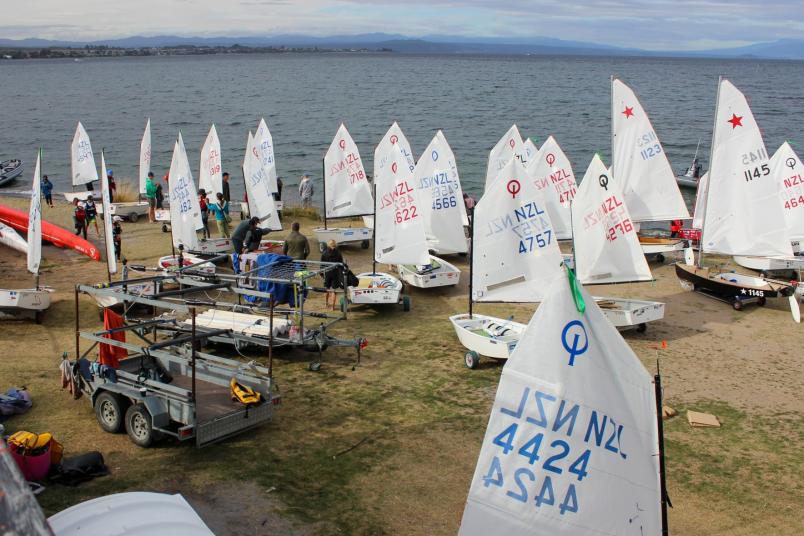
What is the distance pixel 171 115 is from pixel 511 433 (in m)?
80.8

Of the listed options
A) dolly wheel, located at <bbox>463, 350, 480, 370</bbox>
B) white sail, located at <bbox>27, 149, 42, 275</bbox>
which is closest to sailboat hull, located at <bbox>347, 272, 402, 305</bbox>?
dolly wheel, located at <bbox>463, 350, 480, 370</bbox>

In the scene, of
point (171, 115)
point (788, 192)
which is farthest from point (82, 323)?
point (171, 115)

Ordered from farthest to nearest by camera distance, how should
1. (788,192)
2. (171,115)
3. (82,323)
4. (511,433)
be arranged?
(171,115) < (788,192) < (82,323) < (511,433)

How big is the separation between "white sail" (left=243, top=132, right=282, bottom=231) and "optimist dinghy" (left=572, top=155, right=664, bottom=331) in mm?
9625

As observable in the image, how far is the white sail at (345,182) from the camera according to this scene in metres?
25.5

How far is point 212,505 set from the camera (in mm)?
9578

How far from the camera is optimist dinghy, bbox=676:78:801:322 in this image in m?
19.7

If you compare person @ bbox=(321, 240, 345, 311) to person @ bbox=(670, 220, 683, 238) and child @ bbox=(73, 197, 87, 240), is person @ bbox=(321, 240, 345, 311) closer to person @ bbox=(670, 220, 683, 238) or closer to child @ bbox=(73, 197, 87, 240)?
child @ bbox=(73, 197, 87, 240)

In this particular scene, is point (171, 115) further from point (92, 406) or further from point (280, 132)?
point (92, 406)

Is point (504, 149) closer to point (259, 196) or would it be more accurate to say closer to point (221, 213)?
point (259, 196)

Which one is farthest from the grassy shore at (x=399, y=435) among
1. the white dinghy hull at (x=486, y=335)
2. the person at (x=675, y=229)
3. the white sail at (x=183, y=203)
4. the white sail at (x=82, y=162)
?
the white sail at (x=82, y=162)

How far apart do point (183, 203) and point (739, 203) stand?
14.2 m

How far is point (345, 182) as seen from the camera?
25.7m

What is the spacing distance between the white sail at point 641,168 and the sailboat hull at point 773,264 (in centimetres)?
232
